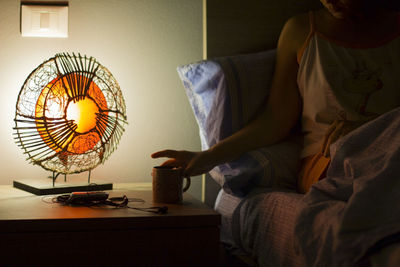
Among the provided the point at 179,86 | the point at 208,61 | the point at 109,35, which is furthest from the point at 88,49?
the point at 208,61

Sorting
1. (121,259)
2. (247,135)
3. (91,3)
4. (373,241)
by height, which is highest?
(91,3)

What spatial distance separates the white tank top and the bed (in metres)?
0.13

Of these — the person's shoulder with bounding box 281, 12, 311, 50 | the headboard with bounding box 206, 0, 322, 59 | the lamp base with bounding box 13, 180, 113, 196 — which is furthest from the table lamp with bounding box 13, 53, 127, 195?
the person's shoulder with bounding box 281, 12, 311, 50

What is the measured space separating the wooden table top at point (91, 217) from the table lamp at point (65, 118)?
0.62 feet

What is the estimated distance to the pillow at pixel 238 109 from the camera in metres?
1.17

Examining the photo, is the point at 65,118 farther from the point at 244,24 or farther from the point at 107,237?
the point at 244,24

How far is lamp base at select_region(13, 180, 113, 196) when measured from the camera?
1.20m

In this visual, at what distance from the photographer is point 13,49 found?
1.52 meters

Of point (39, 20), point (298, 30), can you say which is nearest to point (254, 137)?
point (298, 30)

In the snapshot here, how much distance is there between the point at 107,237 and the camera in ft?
2.96

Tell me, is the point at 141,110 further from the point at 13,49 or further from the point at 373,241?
the point at 373,241

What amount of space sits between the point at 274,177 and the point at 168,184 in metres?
0.29

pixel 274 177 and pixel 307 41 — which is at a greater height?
pixel 307 41

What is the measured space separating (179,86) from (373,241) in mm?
1092
